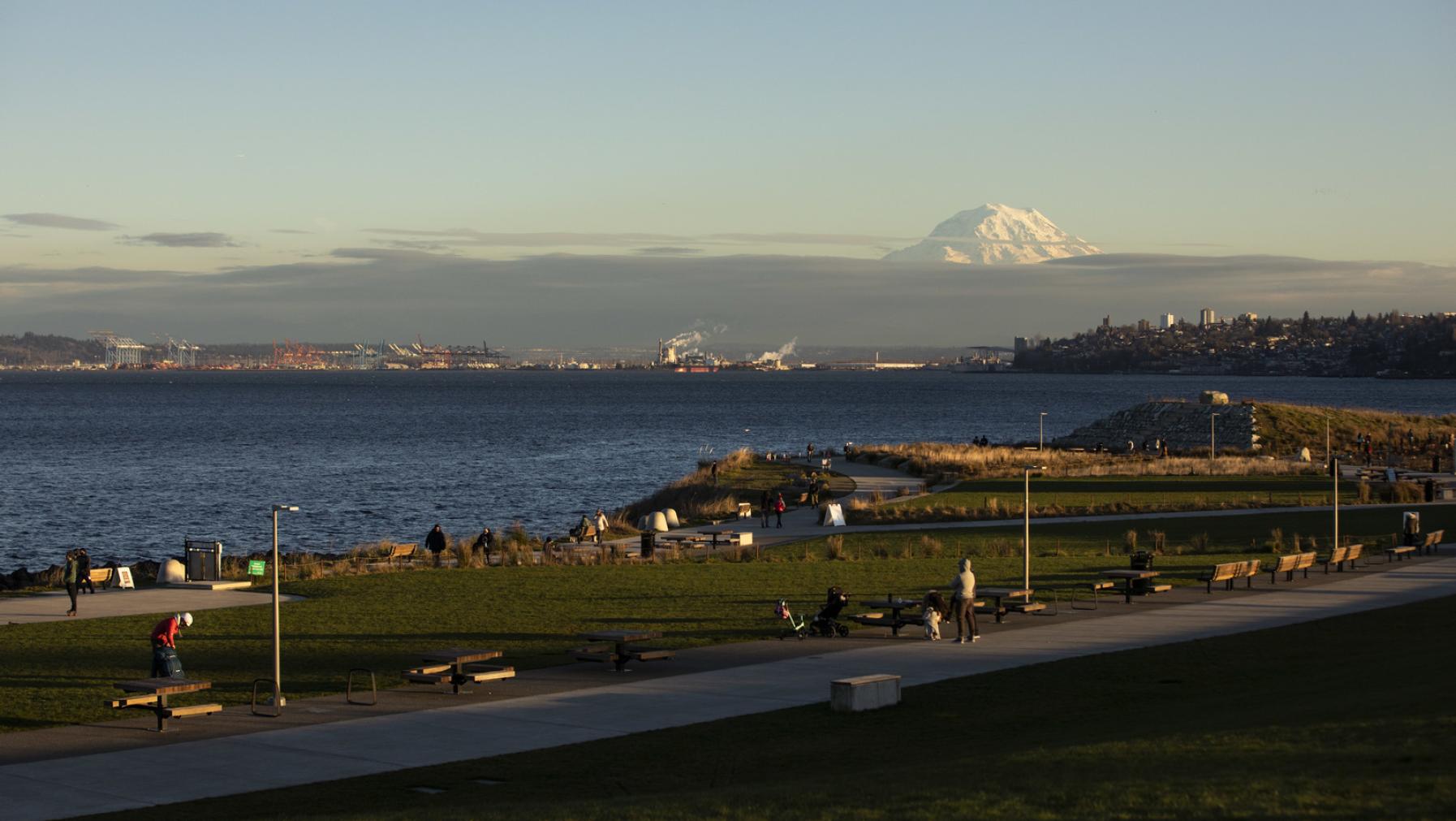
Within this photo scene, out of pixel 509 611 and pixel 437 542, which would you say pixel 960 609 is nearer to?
pixel 509 611

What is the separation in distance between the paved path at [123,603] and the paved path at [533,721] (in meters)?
11.6

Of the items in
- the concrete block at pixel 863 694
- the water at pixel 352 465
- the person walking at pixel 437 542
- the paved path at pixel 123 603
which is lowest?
the water at pixel 352 465

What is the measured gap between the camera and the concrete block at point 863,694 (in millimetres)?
17266

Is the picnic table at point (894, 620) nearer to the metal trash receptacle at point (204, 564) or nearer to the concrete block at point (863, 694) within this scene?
the concrete block at point (863, 694)

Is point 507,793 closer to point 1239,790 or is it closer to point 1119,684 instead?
point 1239,790

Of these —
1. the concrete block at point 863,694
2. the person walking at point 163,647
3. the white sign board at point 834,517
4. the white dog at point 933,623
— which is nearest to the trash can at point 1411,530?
the white sign board at point 834,517

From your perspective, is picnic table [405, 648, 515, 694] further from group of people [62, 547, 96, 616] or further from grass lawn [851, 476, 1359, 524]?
grass lawn [851, 476, 1359, 524]

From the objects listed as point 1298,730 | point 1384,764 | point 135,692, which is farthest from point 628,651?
point 1384,764

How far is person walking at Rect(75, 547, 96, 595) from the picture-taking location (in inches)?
1049

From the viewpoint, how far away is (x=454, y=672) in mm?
19141

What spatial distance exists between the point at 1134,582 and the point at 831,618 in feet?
26.7

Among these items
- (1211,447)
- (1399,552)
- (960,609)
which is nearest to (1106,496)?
(1399,552)

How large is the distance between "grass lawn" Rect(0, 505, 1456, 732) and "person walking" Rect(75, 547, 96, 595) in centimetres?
146

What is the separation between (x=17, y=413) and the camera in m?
189
